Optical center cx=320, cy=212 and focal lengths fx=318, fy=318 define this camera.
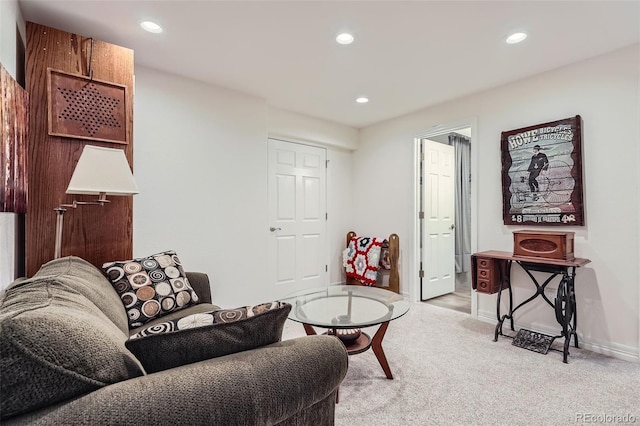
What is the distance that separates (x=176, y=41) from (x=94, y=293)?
1.85 m

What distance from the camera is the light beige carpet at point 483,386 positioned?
1722 millimetres

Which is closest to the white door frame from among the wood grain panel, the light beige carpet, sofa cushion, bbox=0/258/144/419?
the light beige carpet

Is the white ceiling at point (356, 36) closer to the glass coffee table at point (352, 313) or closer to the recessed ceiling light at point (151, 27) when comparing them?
the recessed ceiling light at point (151, 27)

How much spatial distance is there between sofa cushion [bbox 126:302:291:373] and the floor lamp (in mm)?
1205

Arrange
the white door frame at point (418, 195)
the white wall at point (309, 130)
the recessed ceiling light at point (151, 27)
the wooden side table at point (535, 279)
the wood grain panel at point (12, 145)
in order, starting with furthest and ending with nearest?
1. the white wall at point (309, 130)
2. the white door frame at point (418, 195)
3. the wooden side table at point (535, 279)
4. the recessed ceiling light at point (151, 27)
5. the wood grain panel at point (12, 145)

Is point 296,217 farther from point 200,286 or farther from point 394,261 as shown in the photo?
point 200,286

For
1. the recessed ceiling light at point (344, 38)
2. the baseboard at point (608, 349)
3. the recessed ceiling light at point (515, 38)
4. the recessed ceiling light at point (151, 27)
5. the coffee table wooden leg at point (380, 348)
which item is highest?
the recessed ceiling light at point (151, 27)

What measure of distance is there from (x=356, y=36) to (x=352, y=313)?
1906 millimetres

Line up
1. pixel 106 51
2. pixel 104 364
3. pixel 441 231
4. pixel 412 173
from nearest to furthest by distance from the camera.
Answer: pixel 104 364, pixel 106 51, pixel 412 173, pixel 441 231

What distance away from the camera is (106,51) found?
2195 millimetres

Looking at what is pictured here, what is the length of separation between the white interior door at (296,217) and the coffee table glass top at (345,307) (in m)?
1.34

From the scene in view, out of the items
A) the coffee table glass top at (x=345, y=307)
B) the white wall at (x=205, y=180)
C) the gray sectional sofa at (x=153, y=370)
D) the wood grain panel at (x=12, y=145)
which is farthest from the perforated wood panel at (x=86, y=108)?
the coffee table glass top at (x=345, y=307)

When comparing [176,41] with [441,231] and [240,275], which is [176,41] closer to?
[240,275]

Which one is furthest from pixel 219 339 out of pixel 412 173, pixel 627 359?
pixel 412 173
